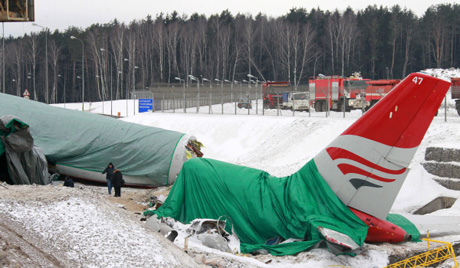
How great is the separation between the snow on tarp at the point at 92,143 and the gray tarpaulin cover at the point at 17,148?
2774 mm

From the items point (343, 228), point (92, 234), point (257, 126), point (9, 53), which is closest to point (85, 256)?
point (92, 234)

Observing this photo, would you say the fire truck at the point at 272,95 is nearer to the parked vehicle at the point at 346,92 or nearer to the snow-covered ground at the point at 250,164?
the snow-covered ground at the point at 250,164

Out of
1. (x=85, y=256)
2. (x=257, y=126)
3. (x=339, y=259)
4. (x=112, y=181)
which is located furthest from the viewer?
(x=257, y=126)

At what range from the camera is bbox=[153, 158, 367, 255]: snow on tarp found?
11.0 m

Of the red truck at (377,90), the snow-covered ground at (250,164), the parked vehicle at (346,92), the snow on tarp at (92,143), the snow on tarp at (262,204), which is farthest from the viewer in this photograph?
the parked vehicle at (346,92)

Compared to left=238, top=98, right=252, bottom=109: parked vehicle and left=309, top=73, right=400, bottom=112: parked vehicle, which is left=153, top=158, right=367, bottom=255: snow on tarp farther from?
left=238, top=98, right=252, bottom=109: parked vehicle

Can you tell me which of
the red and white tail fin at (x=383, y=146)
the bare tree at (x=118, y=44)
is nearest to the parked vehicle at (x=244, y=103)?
the red and white tail fin at (x=383, y=146)

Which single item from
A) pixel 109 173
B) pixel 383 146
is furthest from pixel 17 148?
pixel 383 146

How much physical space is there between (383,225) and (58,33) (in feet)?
356

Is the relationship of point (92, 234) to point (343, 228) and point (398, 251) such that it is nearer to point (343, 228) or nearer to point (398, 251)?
point (343, 228)

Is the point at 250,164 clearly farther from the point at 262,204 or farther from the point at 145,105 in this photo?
the point at 145,105

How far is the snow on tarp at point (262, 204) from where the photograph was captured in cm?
1100

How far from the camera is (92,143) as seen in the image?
2081 centimetres

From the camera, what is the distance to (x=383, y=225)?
439 inches
